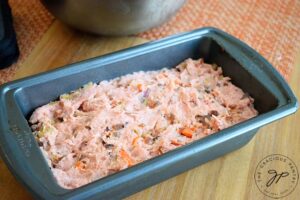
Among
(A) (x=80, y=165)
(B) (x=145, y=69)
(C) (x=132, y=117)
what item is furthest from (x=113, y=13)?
(A) (x=80, y=165)

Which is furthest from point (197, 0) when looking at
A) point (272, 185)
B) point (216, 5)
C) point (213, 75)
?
point (272, 185)

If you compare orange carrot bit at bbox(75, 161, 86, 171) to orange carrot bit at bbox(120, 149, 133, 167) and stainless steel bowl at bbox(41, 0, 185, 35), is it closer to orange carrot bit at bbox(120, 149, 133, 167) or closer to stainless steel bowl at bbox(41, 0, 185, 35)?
orange carrot bit at bbox(120, 149, 133, 167)

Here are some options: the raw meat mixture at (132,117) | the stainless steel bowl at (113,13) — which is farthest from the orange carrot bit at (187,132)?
the stainless steel bowl at (113,13)

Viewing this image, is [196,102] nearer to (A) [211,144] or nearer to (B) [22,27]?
(A) [211,144]

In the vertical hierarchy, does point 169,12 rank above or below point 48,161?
above

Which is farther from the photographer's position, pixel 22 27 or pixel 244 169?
pixel 22 27

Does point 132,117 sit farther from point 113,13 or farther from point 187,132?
point 113,13

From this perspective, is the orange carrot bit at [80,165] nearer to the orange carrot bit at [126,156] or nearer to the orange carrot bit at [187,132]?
the orange carrot bit at [126,156]

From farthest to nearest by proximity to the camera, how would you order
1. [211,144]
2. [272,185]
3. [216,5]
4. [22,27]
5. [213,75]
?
[216,5] < [22,27] < [213,75] < [272,185] < [211,144]
